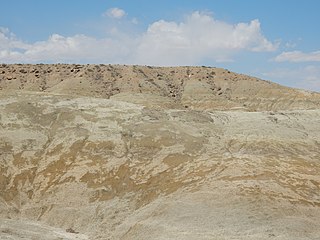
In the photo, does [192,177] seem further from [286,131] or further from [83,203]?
[286,131]

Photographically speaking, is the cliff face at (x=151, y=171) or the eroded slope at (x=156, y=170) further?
the eroded slope at (x=156, y=170)

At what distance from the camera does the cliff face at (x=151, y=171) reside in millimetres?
51062

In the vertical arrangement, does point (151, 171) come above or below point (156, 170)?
below

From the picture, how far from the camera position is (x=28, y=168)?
6975 cm

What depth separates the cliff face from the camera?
51.1 meters

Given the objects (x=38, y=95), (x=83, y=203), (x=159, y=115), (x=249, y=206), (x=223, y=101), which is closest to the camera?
(x=249, y=206)

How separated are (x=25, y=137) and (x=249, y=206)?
4243cm

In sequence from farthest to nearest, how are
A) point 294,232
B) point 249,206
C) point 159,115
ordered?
point 159,115, point 249,206, point 294,232

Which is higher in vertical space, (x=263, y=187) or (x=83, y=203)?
(x=263, y=187)

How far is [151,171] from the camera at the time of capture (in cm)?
6650

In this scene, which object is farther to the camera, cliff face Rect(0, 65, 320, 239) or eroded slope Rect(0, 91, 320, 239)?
eroded slope Rect(0, 91, 320, 239)

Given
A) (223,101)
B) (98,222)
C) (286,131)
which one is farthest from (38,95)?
(223,101)

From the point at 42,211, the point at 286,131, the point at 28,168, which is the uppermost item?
the point at 286,131

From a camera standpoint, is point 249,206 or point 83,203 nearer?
point 249,206
